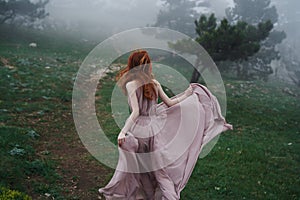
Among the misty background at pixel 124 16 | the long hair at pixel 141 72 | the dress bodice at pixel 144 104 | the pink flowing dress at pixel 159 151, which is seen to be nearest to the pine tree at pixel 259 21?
the misty background at pixel 124 16

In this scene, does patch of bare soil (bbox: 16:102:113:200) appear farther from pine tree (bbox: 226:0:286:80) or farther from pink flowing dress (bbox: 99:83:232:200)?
Result: pine tree (bbox: 226:0:286:80)

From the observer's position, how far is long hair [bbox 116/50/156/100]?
189 inches

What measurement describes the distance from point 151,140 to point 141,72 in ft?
3.31

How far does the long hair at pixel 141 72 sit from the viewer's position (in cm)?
479

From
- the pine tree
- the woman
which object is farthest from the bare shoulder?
the pine tree

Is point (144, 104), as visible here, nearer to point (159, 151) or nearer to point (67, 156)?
point (159, 151)

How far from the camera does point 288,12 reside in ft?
193

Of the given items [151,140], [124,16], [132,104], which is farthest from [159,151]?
[124,16]

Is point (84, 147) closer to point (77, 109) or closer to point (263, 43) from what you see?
point (77, 109)

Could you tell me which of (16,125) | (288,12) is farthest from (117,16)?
(16,125)

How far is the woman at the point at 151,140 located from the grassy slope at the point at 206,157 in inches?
75.8

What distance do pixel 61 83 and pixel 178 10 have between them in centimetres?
2929

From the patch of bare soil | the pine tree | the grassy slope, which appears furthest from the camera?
the pine tree

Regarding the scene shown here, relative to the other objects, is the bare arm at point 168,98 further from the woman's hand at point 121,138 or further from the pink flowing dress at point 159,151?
the woman's hand at point 121,138
